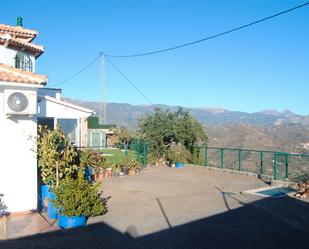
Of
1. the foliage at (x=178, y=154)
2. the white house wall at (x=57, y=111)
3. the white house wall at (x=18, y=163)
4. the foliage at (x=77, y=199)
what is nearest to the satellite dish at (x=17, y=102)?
the white house wall at (x=18, y=163)

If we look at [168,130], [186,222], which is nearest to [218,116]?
[168,130]

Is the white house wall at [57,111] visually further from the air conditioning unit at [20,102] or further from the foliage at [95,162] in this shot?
the air conditioning unit at [20,102]

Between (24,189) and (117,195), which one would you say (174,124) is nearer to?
(117,195)

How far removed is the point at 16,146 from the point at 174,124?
41.1 ft

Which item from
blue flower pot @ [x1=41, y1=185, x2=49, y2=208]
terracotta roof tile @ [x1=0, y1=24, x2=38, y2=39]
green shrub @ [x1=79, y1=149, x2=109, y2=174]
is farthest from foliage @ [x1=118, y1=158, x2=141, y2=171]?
→ terracotta roof tile @ [x1=0, y1=24, x2=38, y2=39]

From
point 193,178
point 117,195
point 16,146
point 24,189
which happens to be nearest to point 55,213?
point 24,189

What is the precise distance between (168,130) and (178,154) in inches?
57.6

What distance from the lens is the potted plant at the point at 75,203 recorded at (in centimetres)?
866

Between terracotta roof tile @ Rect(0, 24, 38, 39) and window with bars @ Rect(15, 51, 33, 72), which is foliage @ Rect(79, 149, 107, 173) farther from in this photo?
terracotta roof tile @ Rect(0, 24, 38, 39)

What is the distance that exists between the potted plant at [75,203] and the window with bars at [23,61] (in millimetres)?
A: 9510

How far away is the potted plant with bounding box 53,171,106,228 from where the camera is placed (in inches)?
341

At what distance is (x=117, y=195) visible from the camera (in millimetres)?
12641

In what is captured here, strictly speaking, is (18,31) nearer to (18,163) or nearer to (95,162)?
(95,162)

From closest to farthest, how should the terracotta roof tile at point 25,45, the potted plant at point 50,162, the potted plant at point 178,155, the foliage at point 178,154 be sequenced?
1. the potted plant at point 50,162
2. the terracotta roof tile at point 25,45
3. the potted plant at point 178,155
4. the foliage at point 178,154
